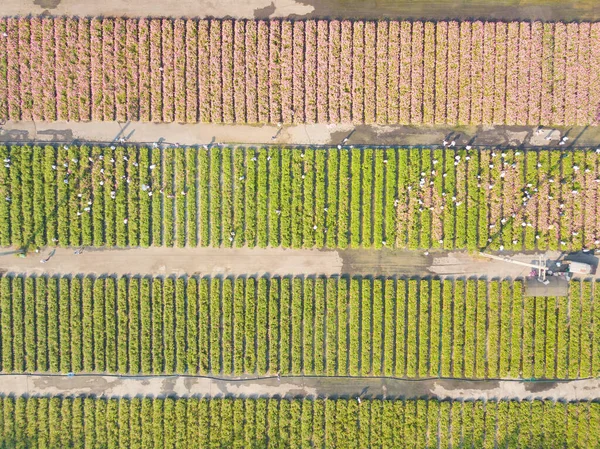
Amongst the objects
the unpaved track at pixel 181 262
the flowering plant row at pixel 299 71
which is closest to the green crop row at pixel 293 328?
the unpaved track at pixel 181 262

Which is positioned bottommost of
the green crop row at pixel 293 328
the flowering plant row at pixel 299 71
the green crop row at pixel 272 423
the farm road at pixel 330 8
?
the green crop row at pixel 272 423

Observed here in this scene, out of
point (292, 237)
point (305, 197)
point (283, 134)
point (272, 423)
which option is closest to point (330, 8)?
point (283, 134)

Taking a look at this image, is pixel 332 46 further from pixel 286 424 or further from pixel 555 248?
pixel 286 424

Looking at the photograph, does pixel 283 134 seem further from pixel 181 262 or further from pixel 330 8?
pixel 181 262

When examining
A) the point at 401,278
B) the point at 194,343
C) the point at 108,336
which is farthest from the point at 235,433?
the point at 401,278

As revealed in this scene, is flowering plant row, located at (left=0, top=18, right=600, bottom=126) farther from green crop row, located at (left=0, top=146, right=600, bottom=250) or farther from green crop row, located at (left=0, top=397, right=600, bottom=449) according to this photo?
green crop row, located at (left=0, top=397, right=600, bottom=449)

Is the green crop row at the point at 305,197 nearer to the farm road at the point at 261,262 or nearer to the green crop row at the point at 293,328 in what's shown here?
the farm road at the point at 261,262

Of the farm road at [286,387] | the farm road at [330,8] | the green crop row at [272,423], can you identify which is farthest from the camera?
the farm road at [330,8]

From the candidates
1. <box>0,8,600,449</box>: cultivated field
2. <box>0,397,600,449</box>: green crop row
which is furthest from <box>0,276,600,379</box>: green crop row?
<box>0,397,600,449</box>: green crop row
